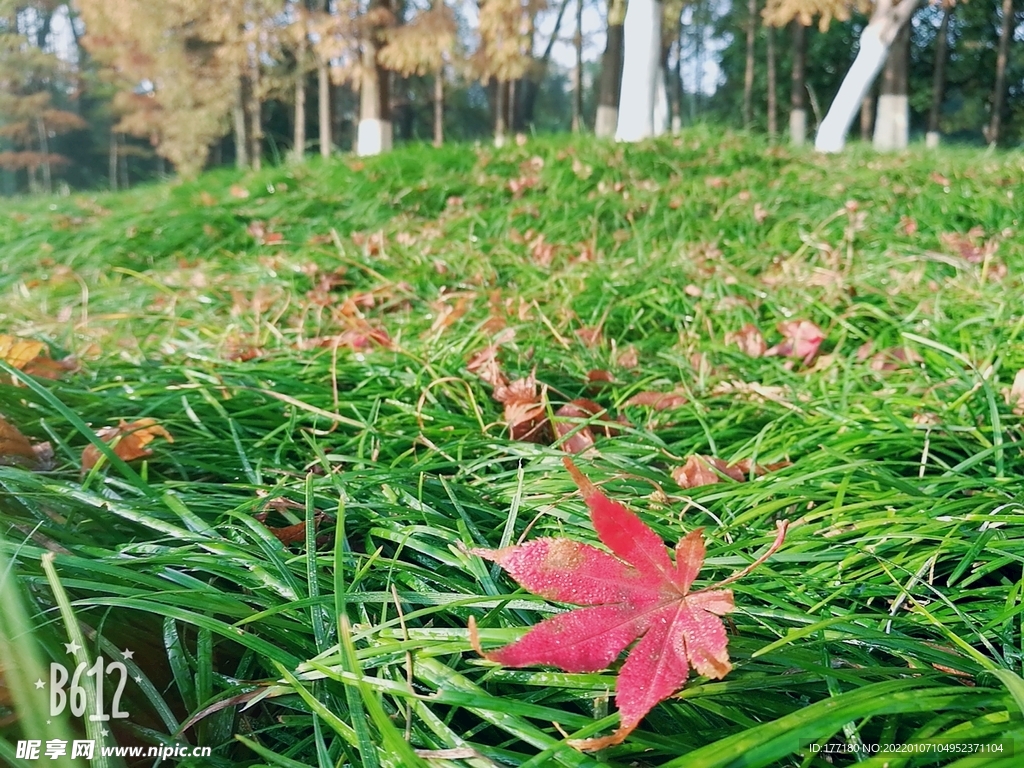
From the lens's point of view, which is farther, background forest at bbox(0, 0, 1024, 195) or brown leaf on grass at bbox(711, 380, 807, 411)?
background forest at bbox(0, 0, 1024, 195)

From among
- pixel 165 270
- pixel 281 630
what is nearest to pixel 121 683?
pixel 281 630

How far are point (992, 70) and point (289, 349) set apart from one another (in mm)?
27069

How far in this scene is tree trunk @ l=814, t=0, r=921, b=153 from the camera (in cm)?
686

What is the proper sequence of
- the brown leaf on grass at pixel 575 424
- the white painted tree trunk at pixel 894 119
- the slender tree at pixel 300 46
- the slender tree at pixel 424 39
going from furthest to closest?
the white painted tree trunk at pixel 894 119, the slender tree at pixel 300 46, the slender tree at pixel 424 39, the brown leaf on grass at pixel 575 424

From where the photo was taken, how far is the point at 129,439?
109cm

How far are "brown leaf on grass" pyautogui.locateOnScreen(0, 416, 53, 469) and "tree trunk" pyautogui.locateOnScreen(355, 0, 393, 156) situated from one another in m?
7.56

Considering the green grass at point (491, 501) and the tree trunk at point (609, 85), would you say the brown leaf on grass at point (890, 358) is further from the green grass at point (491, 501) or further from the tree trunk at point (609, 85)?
the tree trunk at point (609, 85)

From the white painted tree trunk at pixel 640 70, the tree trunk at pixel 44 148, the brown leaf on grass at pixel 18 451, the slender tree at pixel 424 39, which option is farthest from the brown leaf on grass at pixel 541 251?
the tree trunk at pixel 44 148

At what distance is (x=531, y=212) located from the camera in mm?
3453

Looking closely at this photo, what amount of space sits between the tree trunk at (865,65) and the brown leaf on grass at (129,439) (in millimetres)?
7249

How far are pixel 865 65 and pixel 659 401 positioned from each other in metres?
7.43

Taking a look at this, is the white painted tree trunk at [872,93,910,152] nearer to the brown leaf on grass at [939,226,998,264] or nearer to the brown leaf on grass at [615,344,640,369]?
the brown leaf on grass at [939,226,998,264]

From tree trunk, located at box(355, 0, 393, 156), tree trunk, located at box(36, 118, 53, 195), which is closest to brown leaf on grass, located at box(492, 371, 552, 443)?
tree trunk, located at box(355, 0, 393, 156)

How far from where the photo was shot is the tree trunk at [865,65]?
6.86 meters
